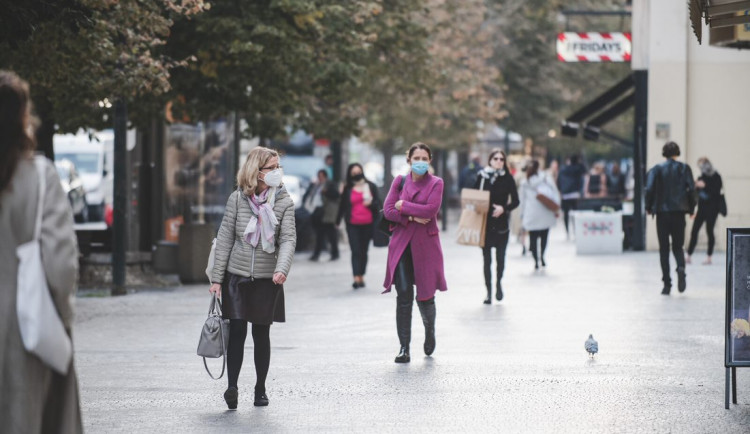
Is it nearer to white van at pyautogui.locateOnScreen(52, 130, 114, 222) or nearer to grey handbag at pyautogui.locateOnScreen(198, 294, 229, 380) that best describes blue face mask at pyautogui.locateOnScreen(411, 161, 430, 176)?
grey handbag at pyautogui.locateOnScreen(198, 294, 229, 380)

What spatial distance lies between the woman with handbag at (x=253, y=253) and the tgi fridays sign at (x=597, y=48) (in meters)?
19.2

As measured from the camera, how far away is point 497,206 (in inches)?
643

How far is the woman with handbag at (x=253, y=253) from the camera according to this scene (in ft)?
29.2

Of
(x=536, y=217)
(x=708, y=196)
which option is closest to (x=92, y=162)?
(x=536, y=217)

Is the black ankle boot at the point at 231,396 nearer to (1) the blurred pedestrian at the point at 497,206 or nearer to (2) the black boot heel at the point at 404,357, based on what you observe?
(2) the black boot heel at the point at 404,357

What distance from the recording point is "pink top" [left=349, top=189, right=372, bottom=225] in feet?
63.6

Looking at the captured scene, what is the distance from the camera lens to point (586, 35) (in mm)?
27484

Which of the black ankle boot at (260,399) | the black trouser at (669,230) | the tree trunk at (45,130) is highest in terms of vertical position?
the tree trunk at (45,130)

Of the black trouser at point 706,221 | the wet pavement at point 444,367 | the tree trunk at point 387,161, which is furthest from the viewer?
the tree trunk at point 387,161

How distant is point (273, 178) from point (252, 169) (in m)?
0.15

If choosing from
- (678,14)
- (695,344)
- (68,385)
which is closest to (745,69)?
(678,14)

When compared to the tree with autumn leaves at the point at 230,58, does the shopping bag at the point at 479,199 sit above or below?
below

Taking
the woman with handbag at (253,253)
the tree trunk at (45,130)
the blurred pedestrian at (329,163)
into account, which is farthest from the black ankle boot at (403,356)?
the blurred pedestrian at (329,163)

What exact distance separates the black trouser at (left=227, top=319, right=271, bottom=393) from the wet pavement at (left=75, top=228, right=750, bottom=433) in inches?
9.1
